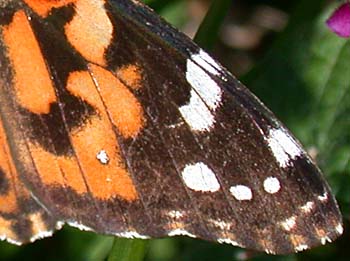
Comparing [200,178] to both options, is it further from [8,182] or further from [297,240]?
[8,182]

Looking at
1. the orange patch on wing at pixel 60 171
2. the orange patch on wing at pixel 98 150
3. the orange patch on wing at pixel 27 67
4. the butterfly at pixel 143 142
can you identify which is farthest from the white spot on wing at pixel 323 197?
the orange patch on wing at pixel 27 67

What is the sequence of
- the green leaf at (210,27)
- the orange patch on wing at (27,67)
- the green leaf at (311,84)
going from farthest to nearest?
1. the green leaf at (311,84)
2. the green leaf at (210,27)
3. the orange patch on wing at (27,67)

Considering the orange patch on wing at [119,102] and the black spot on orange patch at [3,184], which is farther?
the black spot on orange patch at [3,184]

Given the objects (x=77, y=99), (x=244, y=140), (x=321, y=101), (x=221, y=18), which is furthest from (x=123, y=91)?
(x=321, y=101)

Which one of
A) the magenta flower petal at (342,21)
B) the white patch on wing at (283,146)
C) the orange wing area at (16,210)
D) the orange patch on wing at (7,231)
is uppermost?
the magenta flower petal at (342,21)

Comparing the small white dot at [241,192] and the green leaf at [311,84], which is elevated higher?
the small white dot at [241,192]

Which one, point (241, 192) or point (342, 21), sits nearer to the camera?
point (241, 192)

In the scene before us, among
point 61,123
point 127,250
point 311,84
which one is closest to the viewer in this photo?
point 61,123

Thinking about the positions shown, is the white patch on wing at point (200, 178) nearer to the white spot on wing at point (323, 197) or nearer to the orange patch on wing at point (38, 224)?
the white spot on wing at point (323, 197)

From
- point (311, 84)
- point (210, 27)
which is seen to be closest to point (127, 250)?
point (210, 27)
